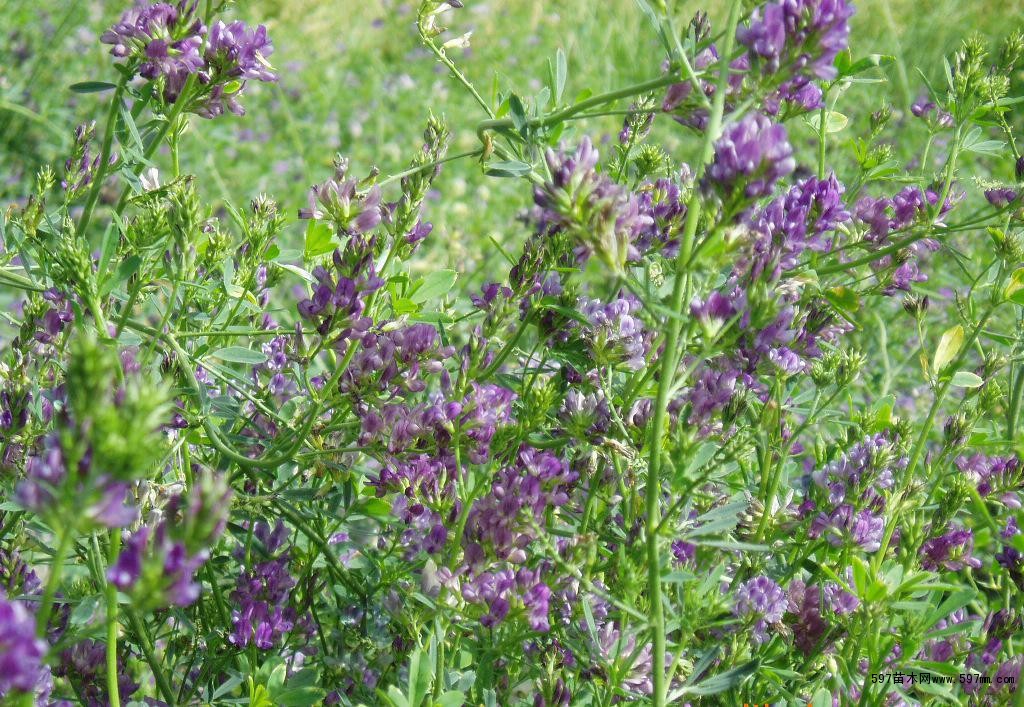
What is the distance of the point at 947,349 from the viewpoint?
178 cm

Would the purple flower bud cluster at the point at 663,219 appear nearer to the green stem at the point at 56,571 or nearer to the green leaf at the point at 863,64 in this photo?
the green leaf at the point at 863,64

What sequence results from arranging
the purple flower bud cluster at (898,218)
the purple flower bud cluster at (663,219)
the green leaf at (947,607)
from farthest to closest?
the purple flower bud cluster at (898,218)
the purple flower bud cluster at (663,219)
the green leaf at (947,607)

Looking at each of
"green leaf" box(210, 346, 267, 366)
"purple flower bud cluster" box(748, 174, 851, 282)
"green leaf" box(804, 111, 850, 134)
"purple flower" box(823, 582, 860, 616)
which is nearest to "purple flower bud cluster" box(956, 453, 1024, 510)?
"purple flower" box(823, 582, 860, 616)

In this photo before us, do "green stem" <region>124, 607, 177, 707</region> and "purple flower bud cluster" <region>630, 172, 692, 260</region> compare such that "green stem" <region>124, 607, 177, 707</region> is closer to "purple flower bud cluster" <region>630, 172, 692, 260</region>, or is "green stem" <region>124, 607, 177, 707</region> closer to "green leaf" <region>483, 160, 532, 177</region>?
"green leaf" <region>483, 160, 532, 177</region>

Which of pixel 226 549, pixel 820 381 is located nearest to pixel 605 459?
pixel 820 381

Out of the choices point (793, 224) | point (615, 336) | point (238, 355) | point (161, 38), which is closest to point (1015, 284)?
point (793, 224)

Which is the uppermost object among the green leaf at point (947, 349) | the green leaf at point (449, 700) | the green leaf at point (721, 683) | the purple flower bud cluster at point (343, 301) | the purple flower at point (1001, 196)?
the purple flower bud cluster at point (343, 301)

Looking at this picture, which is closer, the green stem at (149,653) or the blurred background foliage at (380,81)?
the green stem at (149,653)

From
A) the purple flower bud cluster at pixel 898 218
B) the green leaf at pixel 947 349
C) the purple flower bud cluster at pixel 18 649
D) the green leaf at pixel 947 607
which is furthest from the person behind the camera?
the green leaf at pixel 947 349

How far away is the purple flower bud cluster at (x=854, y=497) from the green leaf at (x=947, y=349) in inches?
9.2

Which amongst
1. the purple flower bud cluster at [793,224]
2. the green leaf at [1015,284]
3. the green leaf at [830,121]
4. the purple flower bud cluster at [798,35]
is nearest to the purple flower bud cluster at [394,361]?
the purple flower bud cluster at [793,224]

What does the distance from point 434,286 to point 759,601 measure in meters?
0.70

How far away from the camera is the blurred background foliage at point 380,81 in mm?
4621

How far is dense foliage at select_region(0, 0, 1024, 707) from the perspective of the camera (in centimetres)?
128
